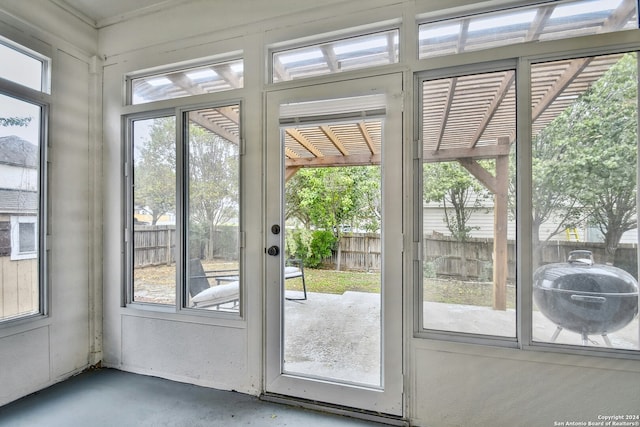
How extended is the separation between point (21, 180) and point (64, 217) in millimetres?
355

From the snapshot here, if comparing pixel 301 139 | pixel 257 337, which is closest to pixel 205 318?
pixel 257 337

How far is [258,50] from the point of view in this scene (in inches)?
83.4

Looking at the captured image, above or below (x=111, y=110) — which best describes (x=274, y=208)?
below

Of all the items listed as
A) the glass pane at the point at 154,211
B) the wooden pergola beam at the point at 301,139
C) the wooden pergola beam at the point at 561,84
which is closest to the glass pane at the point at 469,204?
the wooden pergola beam at the point at 561,84

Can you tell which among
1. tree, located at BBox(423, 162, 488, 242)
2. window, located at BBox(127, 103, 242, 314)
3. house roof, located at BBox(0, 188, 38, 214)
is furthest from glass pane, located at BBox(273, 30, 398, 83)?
house roof, located at BBox(0, 188, 38, 214)

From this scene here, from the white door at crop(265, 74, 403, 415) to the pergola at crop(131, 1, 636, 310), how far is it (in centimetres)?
1

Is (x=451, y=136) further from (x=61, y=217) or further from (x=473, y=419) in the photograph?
(x=61, y=217)

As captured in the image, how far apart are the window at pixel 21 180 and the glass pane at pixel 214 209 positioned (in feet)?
3.31

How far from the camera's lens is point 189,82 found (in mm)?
2352

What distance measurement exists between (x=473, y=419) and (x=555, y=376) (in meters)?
0.49

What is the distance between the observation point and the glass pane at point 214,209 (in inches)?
87.1

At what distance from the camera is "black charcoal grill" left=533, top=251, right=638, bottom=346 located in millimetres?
1567

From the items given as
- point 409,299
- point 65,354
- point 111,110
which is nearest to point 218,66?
point 111,110

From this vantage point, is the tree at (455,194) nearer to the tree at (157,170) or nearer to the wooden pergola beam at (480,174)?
the wooden pergola beam at (480,174)
